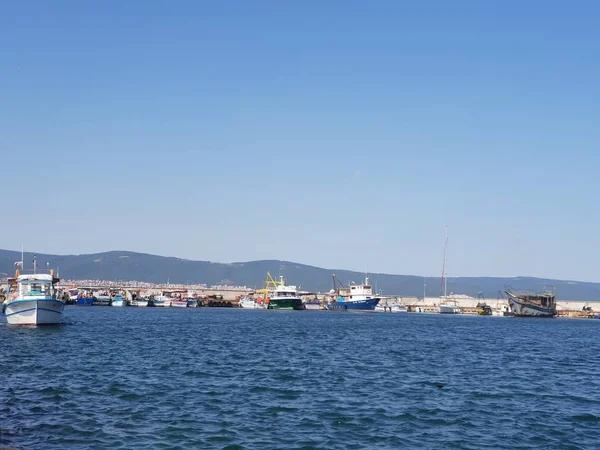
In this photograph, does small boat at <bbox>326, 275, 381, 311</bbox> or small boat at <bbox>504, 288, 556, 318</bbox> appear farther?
small boat at <bbox>326, 275, 381, 311</bbox>

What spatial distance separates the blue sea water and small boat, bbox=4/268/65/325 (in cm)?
1339

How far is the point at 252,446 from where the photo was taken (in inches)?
872

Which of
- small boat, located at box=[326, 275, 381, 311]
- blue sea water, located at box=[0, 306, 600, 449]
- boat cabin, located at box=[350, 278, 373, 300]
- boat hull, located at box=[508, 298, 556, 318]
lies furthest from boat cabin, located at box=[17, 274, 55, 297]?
boat cabin, located at box=[350, 278, 373, 300]

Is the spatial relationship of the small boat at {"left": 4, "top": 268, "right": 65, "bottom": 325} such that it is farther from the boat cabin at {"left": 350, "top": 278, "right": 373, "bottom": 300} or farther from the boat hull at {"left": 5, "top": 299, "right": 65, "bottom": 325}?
the boat cabin at {"left": 350, "top": 278, "right": 373, "bottom": 300}

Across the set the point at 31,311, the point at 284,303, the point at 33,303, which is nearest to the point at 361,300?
the point at 284,303

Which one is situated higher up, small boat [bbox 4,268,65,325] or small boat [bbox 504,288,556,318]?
small boat [bbox 4,268,65,325]

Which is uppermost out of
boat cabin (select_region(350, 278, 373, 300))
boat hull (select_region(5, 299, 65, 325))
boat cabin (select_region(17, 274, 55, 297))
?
boat cabin (select_region(17, 274, 55, 297))

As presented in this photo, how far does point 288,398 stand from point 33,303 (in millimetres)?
43467

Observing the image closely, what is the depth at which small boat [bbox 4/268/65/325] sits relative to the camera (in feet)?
218

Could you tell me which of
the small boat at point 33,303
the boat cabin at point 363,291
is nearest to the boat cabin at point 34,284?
the small boat at point 33,303

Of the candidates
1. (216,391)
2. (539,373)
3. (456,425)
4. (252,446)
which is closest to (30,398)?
(216,391)

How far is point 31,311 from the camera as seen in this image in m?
66.6

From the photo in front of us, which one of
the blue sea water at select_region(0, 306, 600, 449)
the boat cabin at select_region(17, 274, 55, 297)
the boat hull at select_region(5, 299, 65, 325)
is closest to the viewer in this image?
the blue sea water at select_region(0, 306, 600, 449)

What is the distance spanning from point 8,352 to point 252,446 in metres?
30.7
